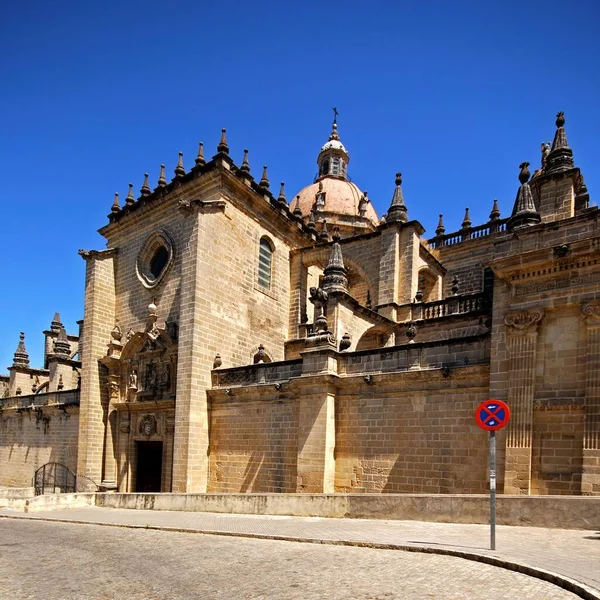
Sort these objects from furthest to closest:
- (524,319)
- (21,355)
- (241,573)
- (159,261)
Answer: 1. (21,355)
2. (159,261)
3. (524,319)
4. (241,573)

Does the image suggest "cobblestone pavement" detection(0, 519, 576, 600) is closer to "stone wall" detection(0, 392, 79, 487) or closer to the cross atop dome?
"stone wall" detection(0, 392, 79, 487)

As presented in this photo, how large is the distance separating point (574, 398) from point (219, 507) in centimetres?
800

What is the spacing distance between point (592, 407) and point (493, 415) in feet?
11.2

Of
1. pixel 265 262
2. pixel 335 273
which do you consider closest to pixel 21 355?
pixel 265 262

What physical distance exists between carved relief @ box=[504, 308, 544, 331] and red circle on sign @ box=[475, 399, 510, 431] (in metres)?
3.80

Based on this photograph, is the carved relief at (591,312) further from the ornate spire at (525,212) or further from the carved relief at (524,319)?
the ornate spire at (525,212)

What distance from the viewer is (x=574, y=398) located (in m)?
9.39

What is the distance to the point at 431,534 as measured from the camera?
26.0 feet

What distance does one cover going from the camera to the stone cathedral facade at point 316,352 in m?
9.88

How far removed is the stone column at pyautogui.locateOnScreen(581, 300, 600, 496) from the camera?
29.1 feet

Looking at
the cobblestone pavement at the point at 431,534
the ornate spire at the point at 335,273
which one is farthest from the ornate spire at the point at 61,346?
the ornate spire at the point at 335,273

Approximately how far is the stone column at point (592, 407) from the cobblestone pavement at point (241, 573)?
153 inches

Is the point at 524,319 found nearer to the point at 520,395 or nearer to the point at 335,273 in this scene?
the point at 520,395

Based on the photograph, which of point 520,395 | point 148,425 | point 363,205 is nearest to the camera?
point 520,395
